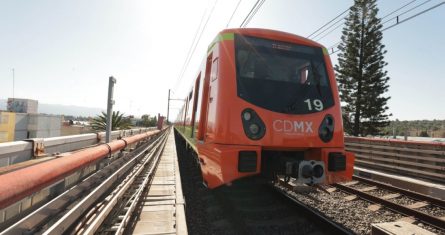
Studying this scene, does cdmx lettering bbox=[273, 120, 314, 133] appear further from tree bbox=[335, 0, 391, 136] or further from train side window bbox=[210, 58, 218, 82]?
tree bbox=[335, 0, 391, 136]

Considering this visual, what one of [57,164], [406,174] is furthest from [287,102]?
[406,174]

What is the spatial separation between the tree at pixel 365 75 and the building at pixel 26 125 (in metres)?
34.1

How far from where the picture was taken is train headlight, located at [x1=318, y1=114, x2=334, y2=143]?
5.38m

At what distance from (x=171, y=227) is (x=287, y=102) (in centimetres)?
274

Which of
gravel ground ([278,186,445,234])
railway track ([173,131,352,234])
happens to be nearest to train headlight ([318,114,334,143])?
gravel ground ([278,186,445,234])

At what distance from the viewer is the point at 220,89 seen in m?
5.14

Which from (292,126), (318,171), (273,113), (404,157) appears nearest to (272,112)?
(273,113)

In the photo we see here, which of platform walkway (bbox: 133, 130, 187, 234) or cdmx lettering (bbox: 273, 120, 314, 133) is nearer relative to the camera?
platform walkway (bbox: 133, 130, 187, 234)

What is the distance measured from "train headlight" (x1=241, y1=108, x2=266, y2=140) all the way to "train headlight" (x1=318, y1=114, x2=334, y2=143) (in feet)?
3.61

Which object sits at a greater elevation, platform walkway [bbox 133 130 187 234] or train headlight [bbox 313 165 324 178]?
train headlight [bbox 313 165 324 178]

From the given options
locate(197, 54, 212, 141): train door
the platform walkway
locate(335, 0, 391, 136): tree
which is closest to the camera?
the platform walkway

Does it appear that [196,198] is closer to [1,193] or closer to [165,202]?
[165,202]

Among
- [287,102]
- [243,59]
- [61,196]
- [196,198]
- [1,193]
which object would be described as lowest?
[196,198]

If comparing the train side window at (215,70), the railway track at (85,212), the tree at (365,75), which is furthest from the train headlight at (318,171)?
the tree at (365,75)
